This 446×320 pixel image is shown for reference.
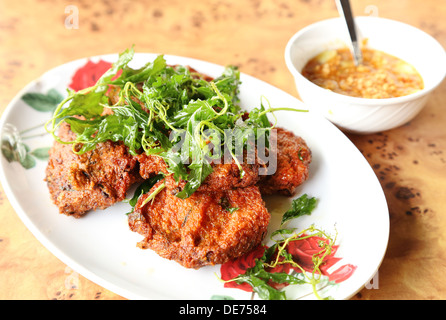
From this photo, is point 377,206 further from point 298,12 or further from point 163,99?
point 298,12

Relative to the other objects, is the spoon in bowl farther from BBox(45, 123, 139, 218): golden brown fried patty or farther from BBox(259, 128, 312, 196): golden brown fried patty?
BBox(45, 123, 139, 218): golden brown fried patty

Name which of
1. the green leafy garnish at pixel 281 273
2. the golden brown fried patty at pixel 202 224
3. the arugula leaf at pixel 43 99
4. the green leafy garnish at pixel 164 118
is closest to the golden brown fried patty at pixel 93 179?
the green leafy garnish at pixel 164 118

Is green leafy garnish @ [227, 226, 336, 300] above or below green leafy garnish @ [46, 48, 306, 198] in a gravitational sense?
below

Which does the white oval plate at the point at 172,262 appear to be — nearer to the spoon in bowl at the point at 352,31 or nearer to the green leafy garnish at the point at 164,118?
the green leafy garnish at the point at 164,118

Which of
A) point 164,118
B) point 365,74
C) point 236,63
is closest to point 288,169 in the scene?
point 164,118

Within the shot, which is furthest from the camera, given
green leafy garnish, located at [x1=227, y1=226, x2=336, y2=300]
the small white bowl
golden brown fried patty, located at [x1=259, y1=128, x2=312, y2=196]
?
the small white bowl

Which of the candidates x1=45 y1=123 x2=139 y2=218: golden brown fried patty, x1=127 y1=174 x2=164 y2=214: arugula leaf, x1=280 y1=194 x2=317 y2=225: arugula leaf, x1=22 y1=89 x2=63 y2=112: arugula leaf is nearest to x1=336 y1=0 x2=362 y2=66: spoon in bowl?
x1=280 y1=194 x2=317 y2=225: arugula leaf

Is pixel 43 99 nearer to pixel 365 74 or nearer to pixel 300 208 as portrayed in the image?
pixel 300 208
